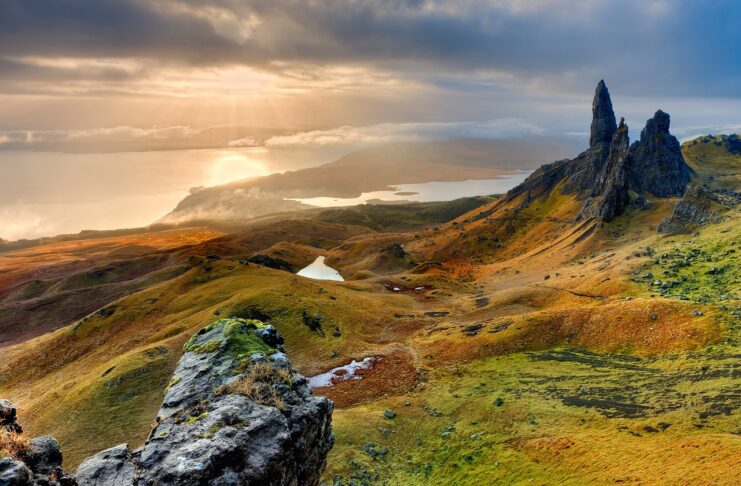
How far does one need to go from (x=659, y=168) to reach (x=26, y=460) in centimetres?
23063

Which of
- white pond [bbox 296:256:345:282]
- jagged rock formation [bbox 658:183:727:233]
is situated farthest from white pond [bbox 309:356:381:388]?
jagged rock formation [bbox 658:183:727:233]

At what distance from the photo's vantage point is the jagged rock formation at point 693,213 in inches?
3816

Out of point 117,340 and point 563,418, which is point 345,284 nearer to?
point 117,340

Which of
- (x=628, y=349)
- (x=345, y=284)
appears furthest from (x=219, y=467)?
(x=345, y=284)

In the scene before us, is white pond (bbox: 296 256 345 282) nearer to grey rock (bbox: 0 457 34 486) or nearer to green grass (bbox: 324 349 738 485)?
green grass (bbox: 324 349 738 485)

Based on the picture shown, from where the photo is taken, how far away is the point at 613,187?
139625 millimetres

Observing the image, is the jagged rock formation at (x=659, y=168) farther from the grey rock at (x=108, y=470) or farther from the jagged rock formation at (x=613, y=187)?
the grey rock at (x=108, y=470)

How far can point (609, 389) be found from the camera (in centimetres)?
4216

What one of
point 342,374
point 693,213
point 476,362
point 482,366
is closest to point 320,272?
point 342,374

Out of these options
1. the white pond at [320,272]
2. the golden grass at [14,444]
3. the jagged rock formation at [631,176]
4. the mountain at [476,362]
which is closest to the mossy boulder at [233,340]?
the mountain at [476,362]

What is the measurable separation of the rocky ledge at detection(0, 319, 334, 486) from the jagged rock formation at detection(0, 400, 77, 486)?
0.41 meters

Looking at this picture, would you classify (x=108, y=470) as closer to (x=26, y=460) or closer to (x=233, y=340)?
(x=26, y=460)

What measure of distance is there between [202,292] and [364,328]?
42043 millimetres

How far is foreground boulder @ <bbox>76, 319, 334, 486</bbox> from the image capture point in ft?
45.7
